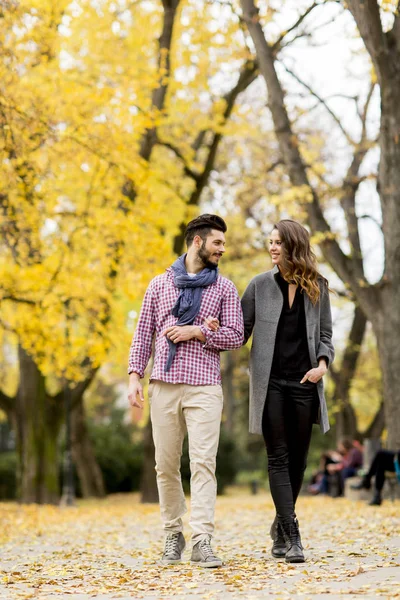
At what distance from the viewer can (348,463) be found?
19203mm

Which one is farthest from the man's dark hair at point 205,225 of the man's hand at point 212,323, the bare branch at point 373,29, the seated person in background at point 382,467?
the seated person in background at point 382,467

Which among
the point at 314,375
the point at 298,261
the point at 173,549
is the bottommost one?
the point at 173,549

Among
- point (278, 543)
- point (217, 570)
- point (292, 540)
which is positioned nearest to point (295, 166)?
point (278, 543)

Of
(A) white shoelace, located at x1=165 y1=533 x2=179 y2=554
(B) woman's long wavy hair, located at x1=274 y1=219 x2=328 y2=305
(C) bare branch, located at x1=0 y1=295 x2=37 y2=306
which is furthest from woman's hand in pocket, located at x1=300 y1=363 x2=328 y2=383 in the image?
(C) bare branch, located at x1=0 y1=295 x2=37 y2=306

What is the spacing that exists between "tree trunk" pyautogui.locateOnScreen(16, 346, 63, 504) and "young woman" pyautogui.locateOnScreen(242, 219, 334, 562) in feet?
39.9

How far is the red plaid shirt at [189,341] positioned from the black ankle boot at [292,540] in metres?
1.02

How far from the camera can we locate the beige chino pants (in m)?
5.82

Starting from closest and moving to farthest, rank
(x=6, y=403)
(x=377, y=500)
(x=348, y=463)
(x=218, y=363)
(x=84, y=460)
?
1. (x=218, y=363)
2. (x=377, y=500)
3. (x=6, y=403)
4. (x=348, y=463)
5. (x=84, y=460)

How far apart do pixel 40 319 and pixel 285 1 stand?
21.4 ft

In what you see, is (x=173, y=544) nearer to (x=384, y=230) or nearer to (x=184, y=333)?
(x=184, y=333)

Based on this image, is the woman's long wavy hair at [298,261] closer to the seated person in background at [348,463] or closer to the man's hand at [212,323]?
the man's hand at [212,323]

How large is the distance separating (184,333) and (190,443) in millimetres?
713

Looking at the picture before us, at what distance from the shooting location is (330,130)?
1011 inches

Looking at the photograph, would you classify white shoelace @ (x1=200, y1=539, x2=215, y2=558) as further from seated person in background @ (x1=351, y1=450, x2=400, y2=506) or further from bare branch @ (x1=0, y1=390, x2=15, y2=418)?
bare branch @ (x1=0, y1=390, x2=15, y2=418)
